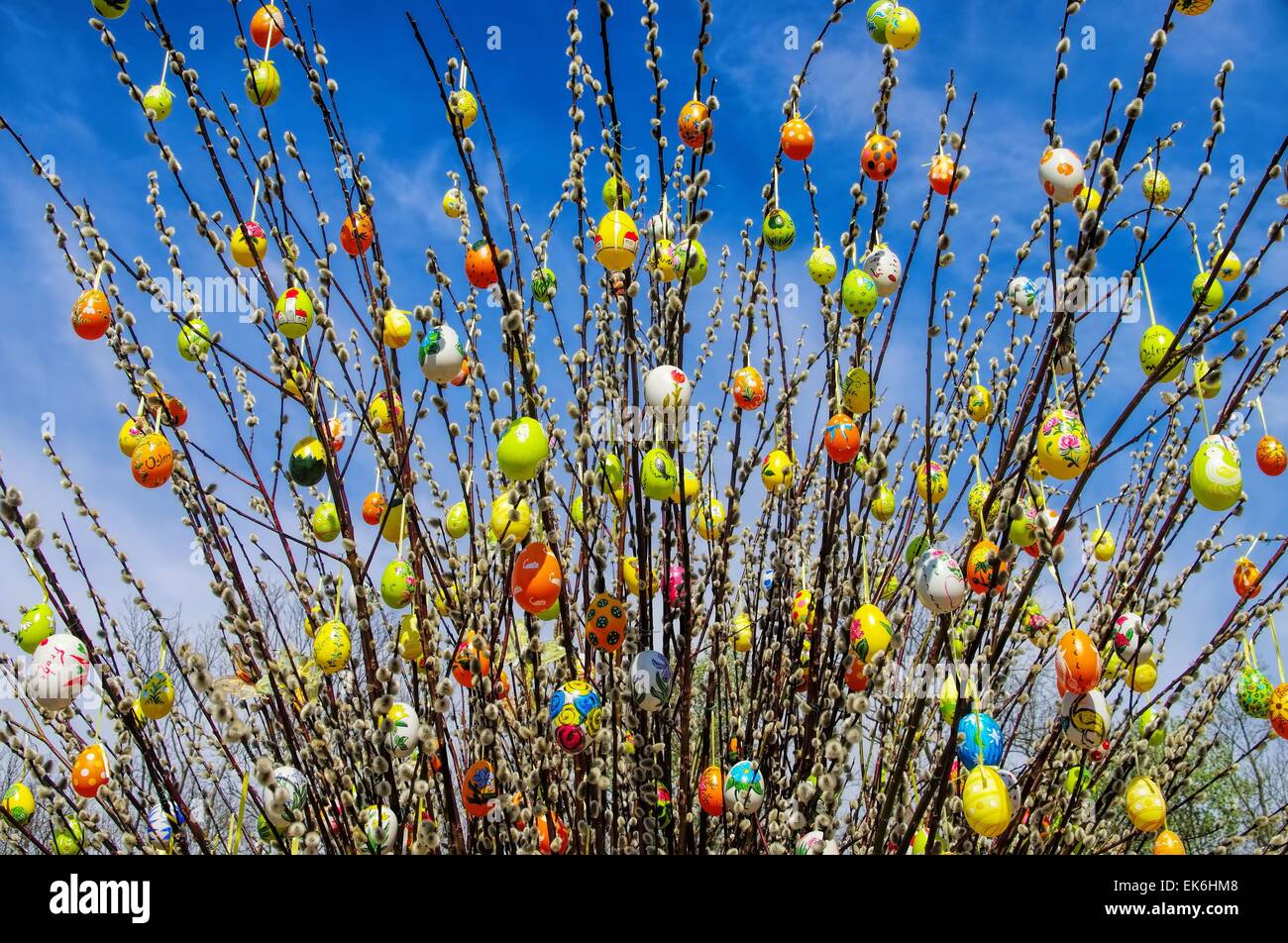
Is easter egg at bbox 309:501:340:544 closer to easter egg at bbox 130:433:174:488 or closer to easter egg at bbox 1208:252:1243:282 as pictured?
easter egg at bbox 130:433:174:488

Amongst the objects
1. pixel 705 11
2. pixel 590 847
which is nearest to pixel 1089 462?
pixel 705 11

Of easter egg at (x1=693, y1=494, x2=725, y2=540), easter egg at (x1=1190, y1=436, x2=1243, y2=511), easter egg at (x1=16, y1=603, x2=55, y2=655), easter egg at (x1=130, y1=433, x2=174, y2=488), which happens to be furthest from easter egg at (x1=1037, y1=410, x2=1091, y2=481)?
easter egg at (x1=16, y1=603, x2=55, y2=655)

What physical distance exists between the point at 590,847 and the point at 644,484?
0.75m

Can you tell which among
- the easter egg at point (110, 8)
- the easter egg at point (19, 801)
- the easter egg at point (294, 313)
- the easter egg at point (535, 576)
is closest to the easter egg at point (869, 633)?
the easter egg at point (535, 576)

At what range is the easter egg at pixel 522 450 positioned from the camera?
1476 mm

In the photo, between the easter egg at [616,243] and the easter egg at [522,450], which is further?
the easter egg at [616,243]

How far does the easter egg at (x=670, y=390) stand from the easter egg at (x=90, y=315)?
4.62ft

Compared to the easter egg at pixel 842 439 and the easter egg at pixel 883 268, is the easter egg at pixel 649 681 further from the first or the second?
the easter egg at pixel 883 268

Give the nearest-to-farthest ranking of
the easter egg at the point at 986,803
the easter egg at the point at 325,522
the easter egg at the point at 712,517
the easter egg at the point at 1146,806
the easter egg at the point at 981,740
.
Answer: the easter egg at the point at 986,803 → the easter egg at the point at 981,740 → the easter egg at the point at 1146,806 → the easter egg at the point at 712,517 → the easter egg at the point at 325,522

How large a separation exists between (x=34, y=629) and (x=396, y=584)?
1174 mm

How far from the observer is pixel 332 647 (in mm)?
1709

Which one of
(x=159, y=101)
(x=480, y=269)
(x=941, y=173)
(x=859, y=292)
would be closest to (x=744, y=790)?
(x=859, y=292)

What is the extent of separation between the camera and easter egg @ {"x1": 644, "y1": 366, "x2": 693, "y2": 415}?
5.66 feet

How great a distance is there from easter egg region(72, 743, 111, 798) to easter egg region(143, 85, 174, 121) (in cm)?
150
